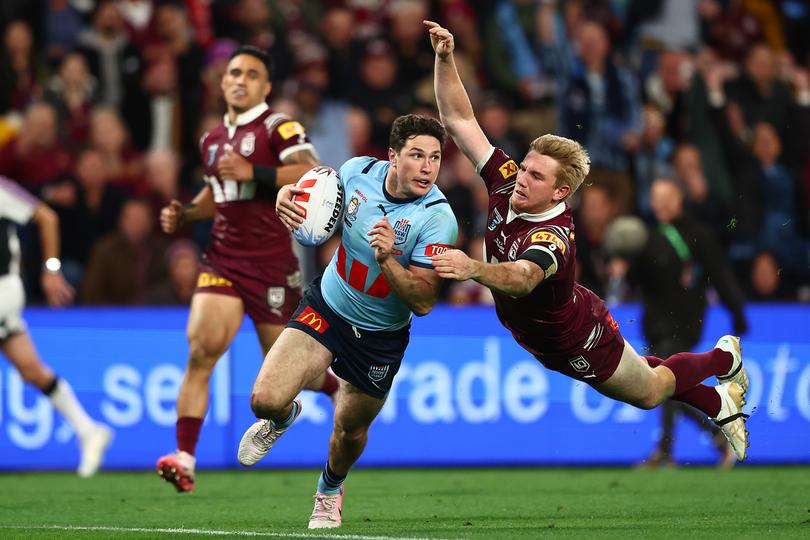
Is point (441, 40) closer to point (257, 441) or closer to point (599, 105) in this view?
point (257, 441)

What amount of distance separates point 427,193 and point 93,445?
5468 mm

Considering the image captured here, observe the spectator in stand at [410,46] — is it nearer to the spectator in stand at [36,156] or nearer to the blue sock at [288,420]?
the spectator in stand at [36,156]

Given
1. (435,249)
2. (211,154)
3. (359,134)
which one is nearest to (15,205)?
(211,154)

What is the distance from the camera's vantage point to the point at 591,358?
26.9 feet

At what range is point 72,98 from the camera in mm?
14922

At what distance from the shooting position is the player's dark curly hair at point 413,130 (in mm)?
7691

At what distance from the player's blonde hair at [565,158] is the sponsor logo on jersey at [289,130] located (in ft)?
7.80

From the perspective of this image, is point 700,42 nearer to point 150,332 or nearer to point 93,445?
point 150,332

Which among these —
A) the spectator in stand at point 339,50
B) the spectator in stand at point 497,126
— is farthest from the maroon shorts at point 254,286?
the spectator in stand at point 339,50

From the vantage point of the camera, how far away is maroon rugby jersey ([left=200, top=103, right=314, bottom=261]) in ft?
32.2

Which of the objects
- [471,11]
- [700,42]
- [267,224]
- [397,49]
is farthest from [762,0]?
[267,224]

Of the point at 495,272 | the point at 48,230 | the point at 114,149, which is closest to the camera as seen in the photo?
the point at 495,272

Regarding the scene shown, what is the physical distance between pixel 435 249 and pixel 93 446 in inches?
223

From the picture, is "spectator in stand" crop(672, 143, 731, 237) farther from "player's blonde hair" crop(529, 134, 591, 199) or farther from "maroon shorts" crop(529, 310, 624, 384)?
"player's blonde hair" crop(529, 134, 591, 199)
